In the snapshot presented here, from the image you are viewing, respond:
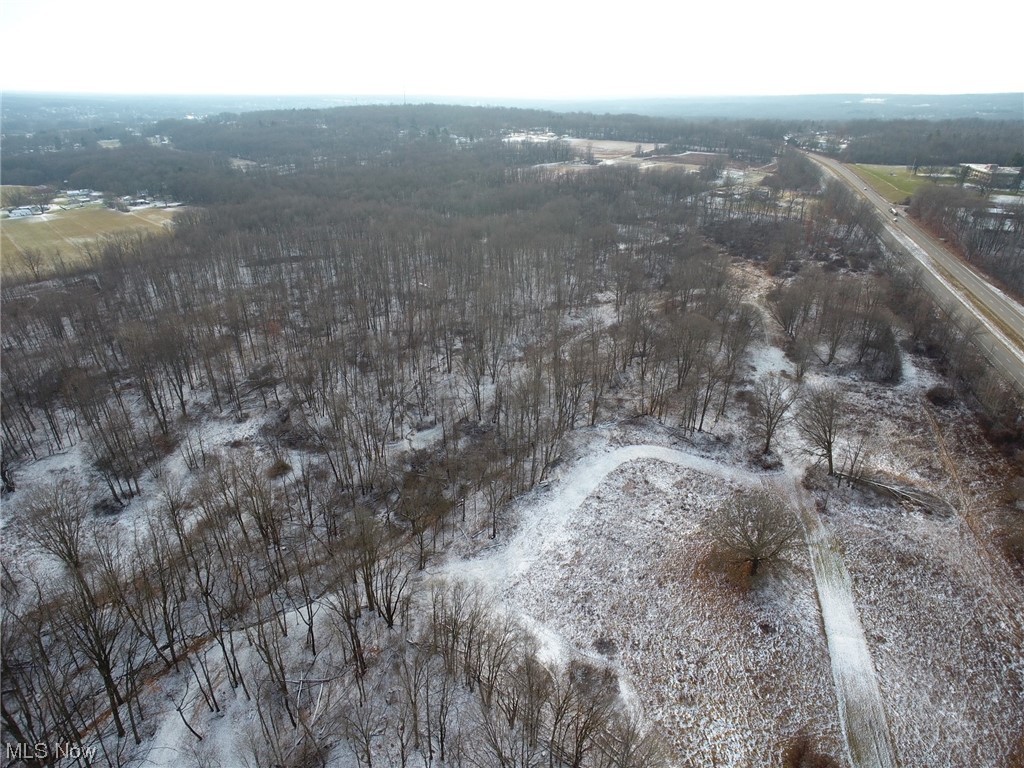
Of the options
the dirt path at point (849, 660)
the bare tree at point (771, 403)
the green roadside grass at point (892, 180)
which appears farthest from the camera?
the green roadside grass at point (892, 180)

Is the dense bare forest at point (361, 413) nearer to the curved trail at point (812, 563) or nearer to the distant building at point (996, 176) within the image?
the curved trail at point (812, 563)

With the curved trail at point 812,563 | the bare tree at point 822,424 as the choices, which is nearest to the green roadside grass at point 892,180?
the bare tree at point 822,424

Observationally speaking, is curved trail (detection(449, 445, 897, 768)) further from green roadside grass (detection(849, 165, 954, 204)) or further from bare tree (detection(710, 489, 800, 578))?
green roadside grass (detection(849, 165, 954, 204))

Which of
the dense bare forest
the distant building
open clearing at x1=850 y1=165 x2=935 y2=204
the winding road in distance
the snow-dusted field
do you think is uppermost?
the distant building

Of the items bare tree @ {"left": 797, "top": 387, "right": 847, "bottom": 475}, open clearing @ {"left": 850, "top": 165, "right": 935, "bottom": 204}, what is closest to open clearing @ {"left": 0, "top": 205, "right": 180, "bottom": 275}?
bare tree @ {"left": 797, "top": 387, "right": 847, "bottom": 475}

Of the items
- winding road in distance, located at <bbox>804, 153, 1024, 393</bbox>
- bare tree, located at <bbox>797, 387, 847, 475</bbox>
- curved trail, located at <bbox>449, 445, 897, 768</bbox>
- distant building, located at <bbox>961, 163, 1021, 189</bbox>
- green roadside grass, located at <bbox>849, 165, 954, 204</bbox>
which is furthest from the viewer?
green roadside grass, located at <bbox>849, 165, 954, 204</bbox>

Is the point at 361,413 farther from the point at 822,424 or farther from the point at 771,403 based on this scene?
the point at 822,424
